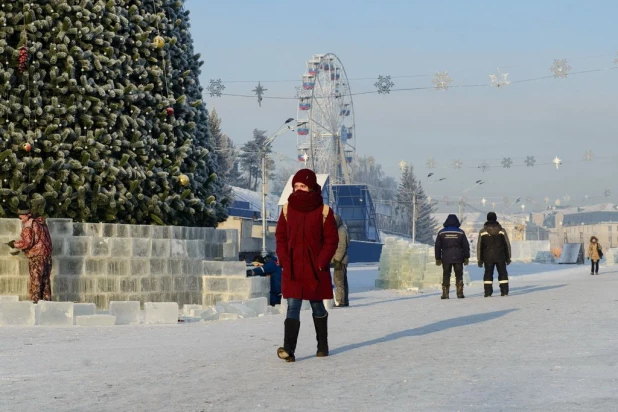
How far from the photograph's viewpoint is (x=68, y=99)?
52.5 ft

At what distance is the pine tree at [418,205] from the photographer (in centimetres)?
12012

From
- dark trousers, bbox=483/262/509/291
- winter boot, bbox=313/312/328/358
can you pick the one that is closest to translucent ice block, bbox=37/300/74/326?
winter boot, bbox=313/312/328/358

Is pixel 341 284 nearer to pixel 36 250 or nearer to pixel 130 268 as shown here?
pixel 130 268

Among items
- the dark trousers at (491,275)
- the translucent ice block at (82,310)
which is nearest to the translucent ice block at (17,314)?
the translucent ice block at (82,310)

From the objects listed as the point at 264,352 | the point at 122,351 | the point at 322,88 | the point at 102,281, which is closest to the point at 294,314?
the point at 264,352

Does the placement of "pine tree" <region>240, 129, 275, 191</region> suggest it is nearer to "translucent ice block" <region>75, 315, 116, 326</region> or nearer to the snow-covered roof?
the snow-covered roof

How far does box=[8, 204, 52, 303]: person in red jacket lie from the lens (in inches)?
579

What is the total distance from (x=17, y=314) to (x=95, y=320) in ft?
3.06

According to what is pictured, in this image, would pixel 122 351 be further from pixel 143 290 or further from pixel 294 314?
pixel 143 290

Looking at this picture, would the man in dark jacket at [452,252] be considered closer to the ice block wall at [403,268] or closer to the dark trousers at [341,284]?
the dark trousers at [341,284]

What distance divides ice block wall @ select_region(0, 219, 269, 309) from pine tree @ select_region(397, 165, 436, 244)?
321ft

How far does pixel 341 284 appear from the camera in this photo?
56.7ft

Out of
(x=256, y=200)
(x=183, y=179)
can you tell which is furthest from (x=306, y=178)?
(x=256, y=200)

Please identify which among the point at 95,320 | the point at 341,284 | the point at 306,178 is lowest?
the point at 95,320
